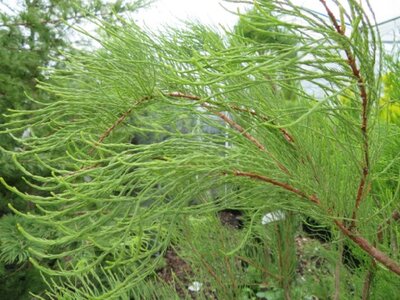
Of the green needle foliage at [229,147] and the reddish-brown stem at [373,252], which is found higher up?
the green needle foliage at [229,147]

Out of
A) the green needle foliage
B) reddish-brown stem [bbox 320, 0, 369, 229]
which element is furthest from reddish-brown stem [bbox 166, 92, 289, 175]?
reddish-brown stem [bbox 320, 0, 369, 229]

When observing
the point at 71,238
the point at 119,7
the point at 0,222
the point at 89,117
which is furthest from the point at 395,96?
the point at 119,7

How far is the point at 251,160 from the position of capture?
2.59 feet

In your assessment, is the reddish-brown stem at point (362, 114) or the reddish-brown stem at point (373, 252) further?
the reddish-brown stem at point (373, 252)

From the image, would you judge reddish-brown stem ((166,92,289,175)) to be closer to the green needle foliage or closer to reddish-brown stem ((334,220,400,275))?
the green needle foliage

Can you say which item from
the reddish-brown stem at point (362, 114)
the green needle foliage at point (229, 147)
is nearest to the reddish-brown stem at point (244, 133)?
the green needle foliage at point (229, 147)

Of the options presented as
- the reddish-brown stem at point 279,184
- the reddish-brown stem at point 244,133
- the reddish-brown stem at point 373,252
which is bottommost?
the reddish-brown stem at point 373,252

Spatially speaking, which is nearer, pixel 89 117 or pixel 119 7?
pixel 89 117

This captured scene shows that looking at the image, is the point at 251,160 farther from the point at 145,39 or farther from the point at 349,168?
the point at 145,39

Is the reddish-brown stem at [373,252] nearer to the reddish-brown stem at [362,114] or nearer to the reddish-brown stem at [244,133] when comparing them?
the reddish-brown stem at [362,114]

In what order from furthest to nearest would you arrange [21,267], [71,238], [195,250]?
[21,267] → [195,250] → [71,238]

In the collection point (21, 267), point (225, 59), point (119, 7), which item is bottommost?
point (21, 267)

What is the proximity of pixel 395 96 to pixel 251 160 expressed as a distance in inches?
19.7

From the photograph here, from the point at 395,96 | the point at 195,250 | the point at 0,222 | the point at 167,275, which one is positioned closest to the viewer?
the point at 395,96
